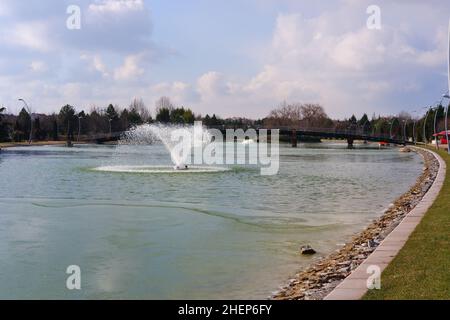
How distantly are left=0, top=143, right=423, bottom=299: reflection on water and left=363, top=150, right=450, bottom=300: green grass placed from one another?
107 inches

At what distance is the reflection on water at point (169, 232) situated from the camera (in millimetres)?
13414

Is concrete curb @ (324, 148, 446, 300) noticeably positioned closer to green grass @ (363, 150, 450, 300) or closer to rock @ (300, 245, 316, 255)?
green grass @ (363, 150, 450, 300)

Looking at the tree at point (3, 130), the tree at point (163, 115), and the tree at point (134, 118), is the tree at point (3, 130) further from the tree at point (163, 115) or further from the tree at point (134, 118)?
the tree at point (163, 115)

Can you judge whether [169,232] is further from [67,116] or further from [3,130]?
[67,116]

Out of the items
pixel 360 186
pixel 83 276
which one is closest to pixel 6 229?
pixel 83 276

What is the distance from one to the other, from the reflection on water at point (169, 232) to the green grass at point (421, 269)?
272 centimetres

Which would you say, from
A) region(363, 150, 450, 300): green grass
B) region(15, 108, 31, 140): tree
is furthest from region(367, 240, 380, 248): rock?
region(15, 108, 31, 140): tree

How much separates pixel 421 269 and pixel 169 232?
32.0ft

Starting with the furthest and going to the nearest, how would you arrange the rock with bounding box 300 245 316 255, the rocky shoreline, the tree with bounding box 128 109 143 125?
the tree with bounding box 128 109 143 125
the rock with bounding box 300 245 316 255
the rocky shoreline

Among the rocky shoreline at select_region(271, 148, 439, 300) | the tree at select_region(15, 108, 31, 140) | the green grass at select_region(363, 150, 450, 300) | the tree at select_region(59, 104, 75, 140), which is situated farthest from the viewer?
the tree at select_region(59, 104, 75, 140)

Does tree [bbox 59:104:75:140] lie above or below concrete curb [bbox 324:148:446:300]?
above

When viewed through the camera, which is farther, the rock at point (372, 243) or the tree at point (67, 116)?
the tree at point (67, 116)

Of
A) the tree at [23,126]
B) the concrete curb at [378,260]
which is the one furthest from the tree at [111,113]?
the concrete curb at [378,260]

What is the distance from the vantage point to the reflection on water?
13414 mm
